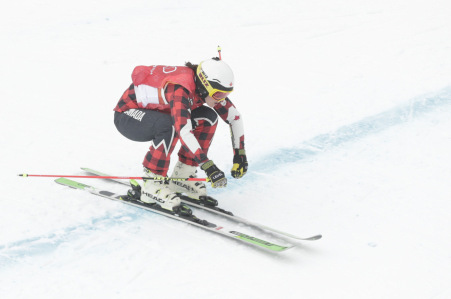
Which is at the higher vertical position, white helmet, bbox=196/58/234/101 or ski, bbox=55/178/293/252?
white helmet, bbox=196/58/234/101

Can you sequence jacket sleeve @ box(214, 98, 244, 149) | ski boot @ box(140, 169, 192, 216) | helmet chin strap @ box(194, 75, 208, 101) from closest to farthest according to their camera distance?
helmet chin strap @ box(194, 75, 208, 101), ski boot @ box(140, 169, 192, 216), jacket sleeve @ box(214, 98, 244, 149)

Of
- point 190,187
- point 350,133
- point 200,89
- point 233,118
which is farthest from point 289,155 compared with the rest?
point 200,89

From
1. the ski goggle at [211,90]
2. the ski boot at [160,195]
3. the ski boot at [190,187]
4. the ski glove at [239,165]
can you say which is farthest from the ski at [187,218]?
the ski goggle at [211,90]

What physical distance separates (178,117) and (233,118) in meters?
0.67

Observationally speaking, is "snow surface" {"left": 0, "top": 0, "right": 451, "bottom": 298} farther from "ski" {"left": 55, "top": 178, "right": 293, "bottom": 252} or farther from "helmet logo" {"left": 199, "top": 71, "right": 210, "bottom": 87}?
"helmet logo" {"left": 199, "top": 71, "right": 210, "bottom": 87}

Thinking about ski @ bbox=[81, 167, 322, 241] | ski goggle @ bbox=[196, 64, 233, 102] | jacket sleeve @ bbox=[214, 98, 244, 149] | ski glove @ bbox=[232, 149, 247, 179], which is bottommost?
ski @ bbox=[81, 167, 322, 241]

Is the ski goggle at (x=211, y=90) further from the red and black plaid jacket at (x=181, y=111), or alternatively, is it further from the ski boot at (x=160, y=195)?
the ski boot at (x=160, y=195)

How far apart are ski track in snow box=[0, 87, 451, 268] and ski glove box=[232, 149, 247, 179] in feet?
1.68

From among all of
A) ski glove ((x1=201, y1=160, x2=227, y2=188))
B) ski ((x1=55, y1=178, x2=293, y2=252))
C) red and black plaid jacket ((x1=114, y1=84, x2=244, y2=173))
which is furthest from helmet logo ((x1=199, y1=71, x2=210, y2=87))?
ski ((x1=55, y1=178, x2=293, y2=252))

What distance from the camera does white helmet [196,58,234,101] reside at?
13.2 feet

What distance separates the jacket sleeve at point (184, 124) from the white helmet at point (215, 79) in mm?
176

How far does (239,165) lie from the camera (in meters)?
4.33

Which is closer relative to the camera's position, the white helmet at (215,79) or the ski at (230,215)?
the ski at (230,215)

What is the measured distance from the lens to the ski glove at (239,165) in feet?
14.0
